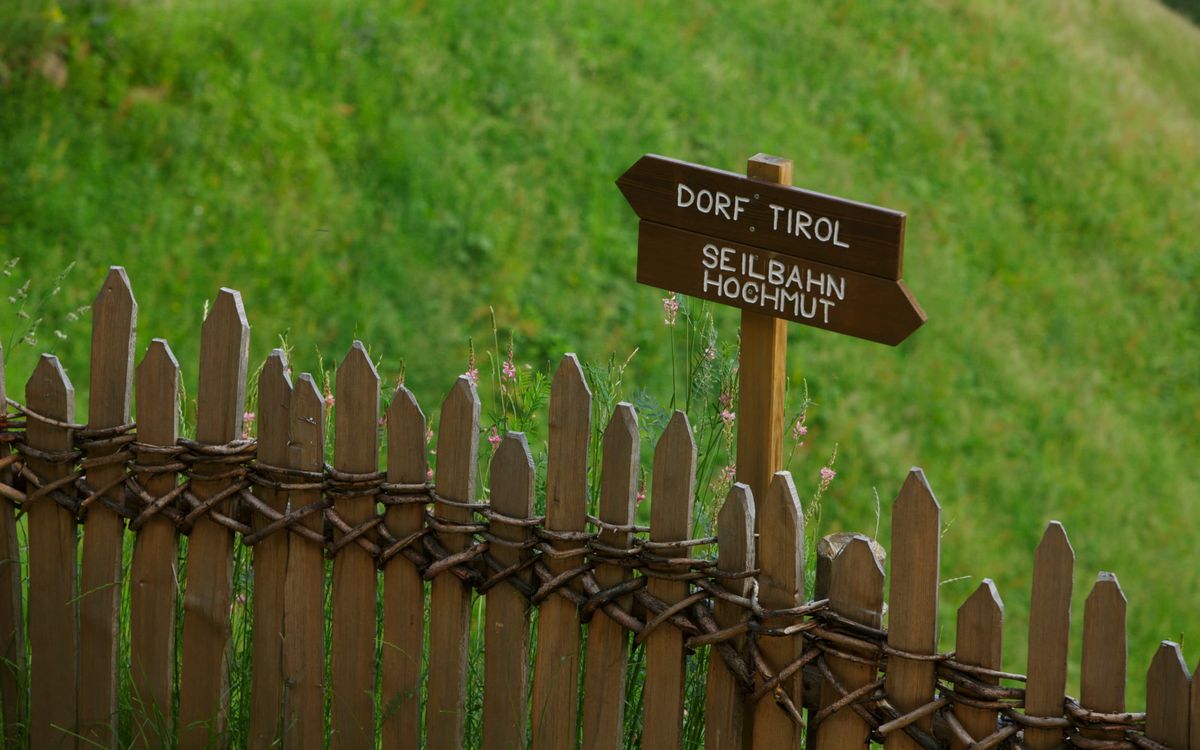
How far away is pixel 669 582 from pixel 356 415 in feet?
2.27

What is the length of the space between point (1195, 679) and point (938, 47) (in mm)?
11190

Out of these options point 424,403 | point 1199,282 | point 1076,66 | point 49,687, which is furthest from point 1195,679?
point 1076,66

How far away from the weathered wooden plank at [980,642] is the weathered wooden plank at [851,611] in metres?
0.15

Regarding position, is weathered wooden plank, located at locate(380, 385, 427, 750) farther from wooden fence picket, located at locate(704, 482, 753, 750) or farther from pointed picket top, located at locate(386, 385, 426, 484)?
wooden fence picket, located at locate(704, 482, 753, 750)

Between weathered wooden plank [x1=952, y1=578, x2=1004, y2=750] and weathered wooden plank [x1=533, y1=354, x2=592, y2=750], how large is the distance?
0.70 m

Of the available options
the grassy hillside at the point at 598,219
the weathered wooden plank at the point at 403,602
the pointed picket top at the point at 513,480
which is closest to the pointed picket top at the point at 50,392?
the weathered wooden plank at the point at 403,602

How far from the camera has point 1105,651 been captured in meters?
2.06

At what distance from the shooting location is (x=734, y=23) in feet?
37.2

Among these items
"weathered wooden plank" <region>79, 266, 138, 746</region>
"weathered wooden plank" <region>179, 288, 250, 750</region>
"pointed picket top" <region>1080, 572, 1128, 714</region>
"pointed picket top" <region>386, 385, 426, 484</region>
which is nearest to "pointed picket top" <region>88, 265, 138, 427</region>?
"weathered wooden plank" <region>79, 266, 138, 746</region>

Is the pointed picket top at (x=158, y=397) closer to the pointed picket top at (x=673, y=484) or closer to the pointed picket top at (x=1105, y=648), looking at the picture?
the pointed picket top at (x=673, y=484)

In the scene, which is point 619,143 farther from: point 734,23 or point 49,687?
point 49,687

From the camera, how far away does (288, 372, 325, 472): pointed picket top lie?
259cm

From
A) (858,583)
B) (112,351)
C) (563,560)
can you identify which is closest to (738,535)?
(858,583)

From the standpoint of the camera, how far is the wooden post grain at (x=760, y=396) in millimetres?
2604
